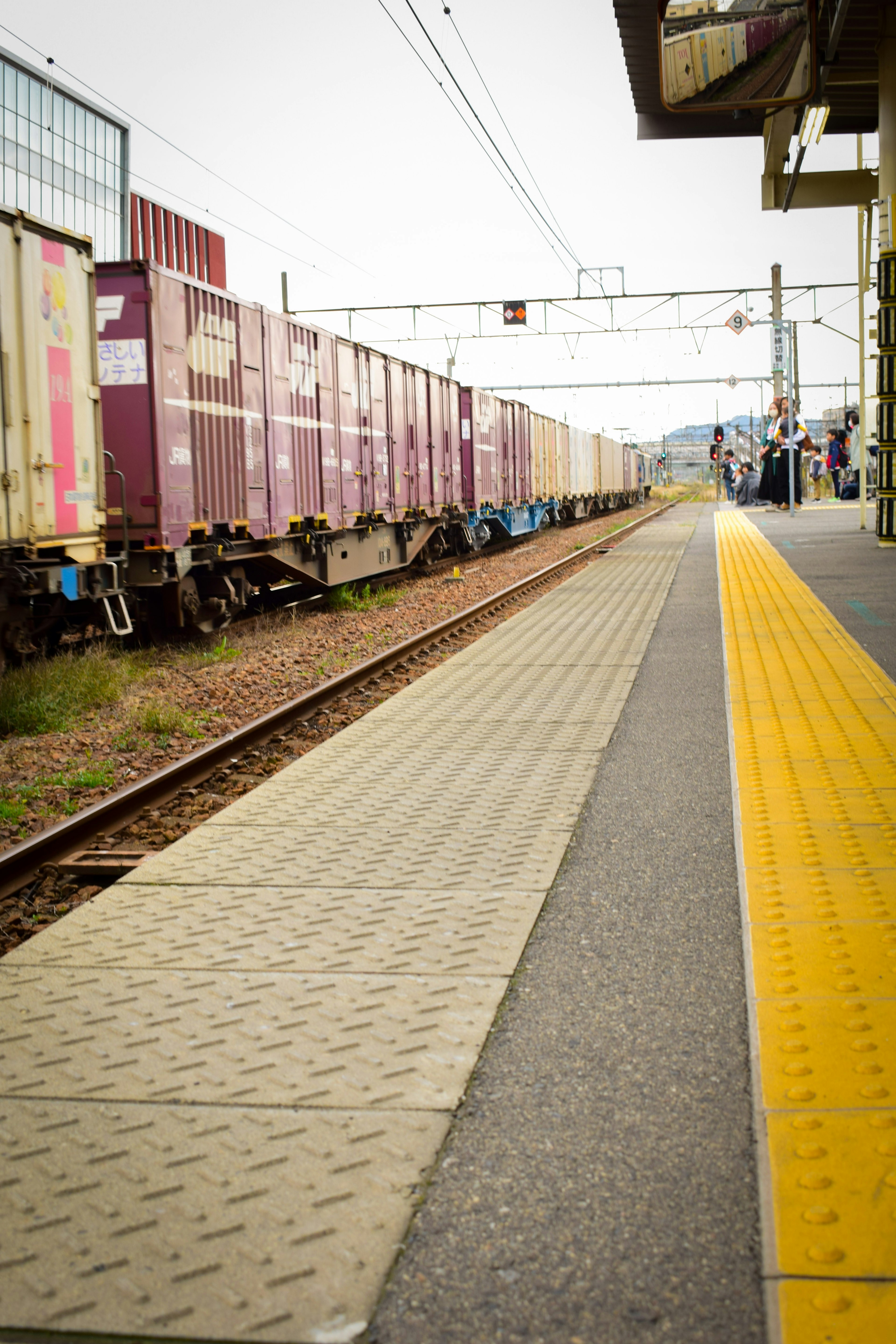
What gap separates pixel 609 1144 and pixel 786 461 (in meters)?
32.0

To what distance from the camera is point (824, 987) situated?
3361mm

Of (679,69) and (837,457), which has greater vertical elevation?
(679,69)

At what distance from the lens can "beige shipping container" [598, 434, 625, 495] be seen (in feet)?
158

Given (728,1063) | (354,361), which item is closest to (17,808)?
(728,1063)

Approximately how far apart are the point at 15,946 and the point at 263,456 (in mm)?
9400

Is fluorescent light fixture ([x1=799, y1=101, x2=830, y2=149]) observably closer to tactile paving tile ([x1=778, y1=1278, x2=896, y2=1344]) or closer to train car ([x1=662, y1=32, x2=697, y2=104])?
train car ([x1=662, y1=32, x2=697, y2=104])

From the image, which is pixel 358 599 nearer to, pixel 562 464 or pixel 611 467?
pixel 562 464

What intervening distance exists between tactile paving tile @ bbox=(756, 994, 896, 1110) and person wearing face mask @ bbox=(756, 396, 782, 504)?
2769cm

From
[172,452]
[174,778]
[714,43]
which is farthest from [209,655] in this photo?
[714,43]

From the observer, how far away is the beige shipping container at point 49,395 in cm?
845

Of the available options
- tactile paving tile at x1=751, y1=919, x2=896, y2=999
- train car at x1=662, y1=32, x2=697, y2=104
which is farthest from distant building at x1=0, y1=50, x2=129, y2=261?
tactile paving tile at x1=751, y1=919, x2=896, y2=999

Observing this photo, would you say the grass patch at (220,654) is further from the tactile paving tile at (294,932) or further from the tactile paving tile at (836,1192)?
the tactile paving tile at (836,1192)

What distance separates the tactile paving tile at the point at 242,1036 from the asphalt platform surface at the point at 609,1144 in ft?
0.48

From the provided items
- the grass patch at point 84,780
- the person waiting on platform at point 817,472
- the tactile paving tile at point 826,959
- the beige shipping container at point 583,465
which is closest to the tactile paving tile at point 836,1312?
the tactile paving tile at point 826,959
